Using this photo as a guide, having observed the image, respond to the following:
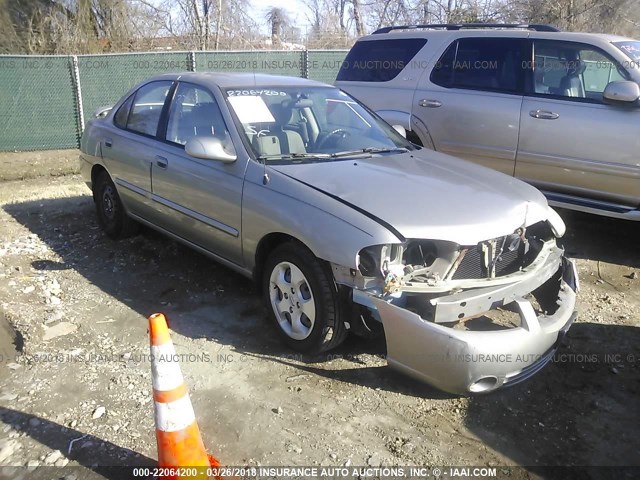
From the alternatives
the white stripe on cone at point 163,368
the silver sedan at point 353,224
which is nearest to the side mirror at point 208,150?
the silver sedan at point 353,224

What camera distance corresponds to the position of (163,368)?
2.61 metres

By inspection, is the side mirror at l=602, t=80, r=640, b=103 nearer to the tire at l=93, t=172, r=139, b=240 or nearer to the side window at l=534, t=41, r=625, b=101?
the side window at l=534, t=41, r=625, b=101

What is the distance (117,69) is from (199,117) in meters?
8.13

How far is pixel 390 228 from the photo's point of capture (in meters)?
3.14

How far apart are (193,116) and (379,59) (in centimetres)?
317

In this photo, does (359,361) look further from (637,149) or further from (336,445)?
(637,149)

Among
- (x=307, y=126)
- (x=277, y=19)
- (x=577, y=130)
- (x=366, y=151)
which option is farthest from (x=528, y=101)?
(x=277, y=19)

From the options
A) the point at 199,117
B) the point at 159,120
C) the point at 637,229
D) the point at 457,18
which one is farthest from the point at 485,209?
the point at 457,18

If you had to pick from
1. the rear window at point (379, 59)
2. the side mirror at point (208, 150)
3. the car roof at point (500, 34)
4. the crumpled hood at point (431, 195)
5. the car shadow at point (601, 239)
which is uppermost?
the car roof at point (500, 34)

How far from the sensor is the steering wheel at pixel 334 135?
4.29 m

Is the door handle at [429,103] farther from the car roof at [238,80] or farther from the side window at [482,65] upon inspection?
the car roof at [238,80]

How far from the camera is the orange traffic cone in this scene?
8.58 ft

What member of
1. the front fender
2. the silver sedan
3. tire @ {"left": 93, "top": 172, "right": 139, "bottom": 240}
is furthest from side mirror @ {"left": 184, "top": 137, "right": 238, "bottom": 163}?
tire @ {"left": 93, "top": 172, "right": 139, "bottom": 240}

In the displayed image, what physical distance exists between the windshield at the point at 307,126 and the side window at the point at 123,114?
5.32 feet
